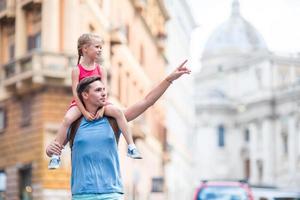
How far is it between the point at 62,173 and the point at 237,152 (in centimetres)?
8455

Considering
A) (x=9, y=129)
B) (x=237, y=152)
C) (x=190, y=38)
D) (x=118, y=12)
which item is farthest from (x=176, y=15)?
(x=237, y=152)

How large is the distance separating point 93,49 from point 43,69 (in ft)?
79.5

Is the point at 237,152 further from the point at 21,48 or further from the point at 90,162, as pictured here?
the point at 90,162

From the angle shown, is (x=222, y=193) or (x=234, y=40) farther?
(x=234, y=40)

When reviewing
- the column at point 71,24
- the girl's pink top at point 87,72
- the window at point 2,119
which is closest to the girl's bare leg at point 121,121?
the girl's pink top at point 87,72

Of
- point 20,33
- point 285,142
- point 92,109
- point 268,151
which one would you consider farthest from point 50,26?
point 268,151

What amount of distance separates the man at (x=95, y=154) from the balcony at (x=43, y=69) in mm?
24081

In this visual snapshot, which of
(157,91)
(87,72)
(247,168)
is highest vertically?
(247,168)

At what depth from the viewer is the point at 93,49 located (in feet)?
23.2

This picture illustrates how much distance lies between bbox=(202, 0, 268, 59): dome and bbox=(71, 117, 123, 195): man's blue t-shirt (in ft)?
399

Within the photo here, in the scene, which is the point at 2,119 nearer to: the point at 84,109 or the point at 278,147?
the point at 84,109

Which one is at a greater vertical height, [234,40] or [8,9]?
[234,40]

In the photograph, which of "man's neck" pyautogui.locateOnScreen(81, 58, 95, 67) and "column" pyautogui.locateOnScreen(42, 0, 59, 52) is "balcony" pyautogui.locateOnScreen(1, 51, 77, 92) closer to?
"column" pyautogui.locateOnScreen(42, 0, 59, 52)

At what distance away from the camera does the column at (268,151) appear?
105 meters
